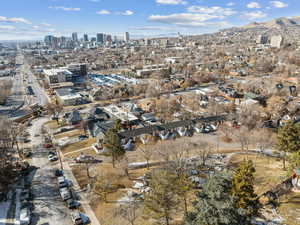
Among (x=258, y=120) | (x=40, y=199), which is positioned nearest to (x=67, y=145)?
(x=40, y=199)

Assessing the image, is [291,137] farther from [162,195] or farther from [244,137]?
[162,195]

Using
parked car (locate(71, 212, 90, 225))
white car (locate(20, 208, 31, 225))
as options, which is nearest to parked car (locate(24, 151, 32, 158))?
white car (locate(20, 208, 31, 225))

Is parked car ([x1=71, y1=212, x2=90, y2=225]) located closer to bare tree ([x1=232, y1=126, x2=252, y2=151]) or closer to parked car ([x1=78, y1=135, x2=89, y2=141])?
parked car ([x1=78, y1=135, x2=89, y2=141])

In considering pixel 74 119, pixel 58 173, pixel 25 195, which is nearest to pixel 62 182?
pixel 58 173

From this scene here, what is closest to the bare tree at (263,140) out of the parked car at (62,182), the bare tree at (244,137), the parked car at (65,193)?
the bare tree at (244,137)

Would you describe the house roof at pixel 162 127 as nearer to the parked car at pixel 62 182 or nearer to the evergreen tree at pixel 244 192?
the parked car at pixel 62 182
